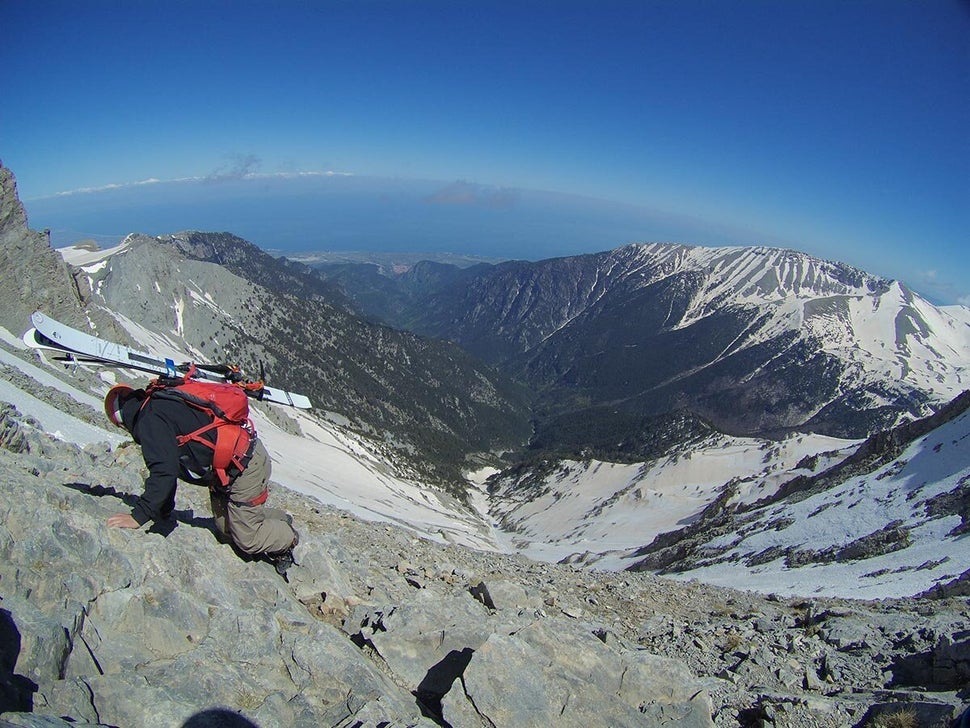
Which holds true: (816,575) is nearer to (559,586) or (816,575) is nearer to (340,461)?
(559,586)

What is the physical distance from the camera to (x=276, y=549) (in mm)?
8398

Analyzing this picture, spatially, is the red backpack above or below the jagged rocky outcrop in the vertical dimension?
below

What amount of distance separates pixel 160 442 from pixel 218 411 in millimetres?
777

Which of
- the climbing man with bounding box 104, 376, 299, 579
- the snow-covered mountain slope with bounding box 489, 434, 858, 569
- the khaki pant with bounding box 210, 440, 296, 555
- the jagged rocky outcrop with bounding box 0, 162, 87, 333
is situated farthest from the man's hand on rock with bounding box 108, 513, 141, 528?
the jagged rocky outcrop with bounding box 0, 162, 87, 333

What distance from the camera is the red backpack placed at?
6.95 metres

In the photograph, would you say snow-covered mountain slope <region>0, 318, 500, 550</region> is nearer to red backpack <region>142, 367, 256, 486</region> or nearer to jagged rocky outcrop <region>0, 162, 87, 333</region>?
jagged rocky outcrop <region>0, 162, 87, 333</region>

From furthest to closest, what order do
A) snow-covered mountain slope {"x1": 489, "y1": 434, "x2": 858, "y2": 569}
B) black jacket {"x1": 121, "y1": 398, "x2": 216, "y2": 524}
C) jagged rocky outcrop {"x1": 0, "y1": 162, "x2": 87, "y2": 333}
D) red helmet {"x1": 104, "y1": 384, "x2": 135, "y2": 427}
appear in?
snow-covered mountain slope {"x1": 489, "y1": 434, "x2": 858, "y2": 569} < jagged rocky outcrop {"x1": 0, "y1": 162, "x2": 87, "y2": 333} < red helmet {"x1": 104, "y1": 384, "x2": 135, "y2": 427} < black jacket {"x1": 121, "y1": 398, "x2": 216, "y2": 524}

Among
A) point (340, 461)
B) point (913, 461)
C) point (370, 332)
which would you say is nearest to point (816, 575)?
point (913, 461)

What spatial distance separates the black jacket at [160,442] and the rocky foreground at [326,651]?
780mm

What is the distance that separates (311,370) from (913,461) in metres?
123

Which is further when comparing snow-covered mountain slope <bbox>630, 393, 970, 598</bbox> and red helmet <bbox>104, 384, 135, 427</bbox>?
snow-covered mountain slope <bbox>630, 393, 970, 598</bbox>

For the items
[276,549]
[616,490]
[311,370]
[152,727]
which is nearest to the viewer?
[152,727]

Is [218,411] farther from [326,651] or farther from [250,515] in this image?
[326,651]

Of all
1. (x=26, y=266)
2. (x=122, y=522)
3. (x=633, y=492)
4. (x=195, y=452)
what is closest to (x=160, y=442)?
(x=195, y=452)
